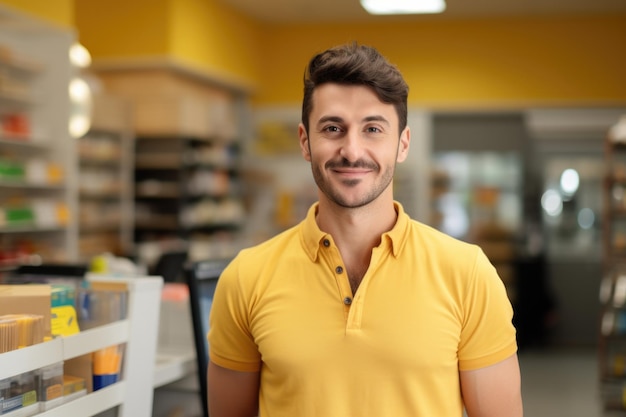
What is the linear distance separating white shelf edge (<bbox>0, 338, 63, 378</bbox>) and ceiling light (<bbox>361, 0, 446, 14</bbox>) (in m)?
7.60

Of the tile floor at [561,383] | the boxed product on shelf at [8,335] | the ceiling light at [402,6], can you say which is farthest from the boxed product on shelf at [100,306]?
the ceiling light at [402,6]

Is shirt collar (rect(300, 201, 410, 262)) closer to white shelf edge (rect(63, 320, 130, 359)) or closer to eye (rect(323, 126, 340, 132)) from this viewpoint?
eye (rect(323, 126, 340, 132))

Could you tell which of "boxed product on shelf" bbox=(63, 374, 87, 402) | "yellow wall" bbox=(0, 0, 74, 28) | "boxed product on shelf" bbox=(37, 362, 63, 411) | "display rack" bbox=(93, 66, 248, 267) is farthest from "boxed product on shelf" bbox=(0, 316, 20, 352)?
"display rack" bbox=(93, 66, 248, 267)

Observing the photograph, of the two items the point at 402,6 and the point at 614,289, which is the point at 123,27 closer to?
the point at 402,6

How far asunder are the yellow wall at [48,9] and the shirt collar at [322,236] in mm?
4976

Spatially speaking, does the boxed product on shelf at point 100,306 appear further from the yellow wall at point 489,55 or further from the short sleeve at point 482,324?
the yellow wall at point 489,55

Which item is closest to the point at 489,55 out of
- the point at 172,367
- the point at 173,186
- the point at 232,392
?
the point at 173,186

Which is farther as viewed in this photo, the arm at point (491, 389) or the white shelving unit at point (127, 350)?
the white shelving unit at point (127, 350)

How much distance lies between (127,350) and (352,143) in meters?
1.03

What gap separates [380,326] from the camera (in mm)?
1857

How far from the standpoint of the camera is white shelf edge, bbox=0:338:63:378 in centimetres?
183

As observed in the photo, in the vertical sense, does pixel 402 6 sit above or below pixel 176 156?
above

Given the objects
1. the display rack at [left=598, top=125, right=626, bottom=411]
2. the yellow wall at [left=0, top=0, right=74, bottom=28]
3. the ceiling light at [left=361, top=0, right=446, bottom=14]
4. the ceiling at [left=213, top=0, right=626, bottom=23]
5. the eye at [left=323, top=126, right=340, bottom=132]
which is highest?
the ceiling at [left=213, top=0, right=626, bottom=23]

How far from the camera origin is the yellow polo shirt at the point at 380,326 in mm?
1836
